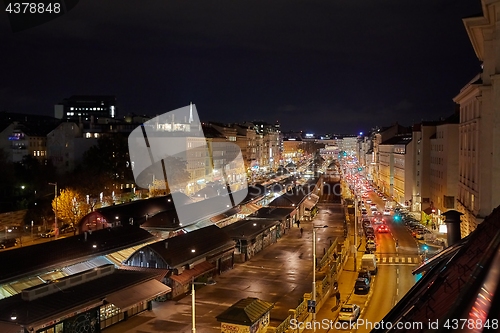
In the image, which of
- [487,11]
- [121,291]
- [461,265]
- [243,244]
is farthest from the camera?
[243,244]

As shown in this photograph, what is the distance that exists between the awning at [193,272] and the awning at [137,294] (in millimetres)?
1671

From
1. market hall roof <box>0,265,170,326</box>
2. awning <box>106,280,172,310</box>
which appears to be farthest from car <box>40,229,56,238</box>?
awning <box>106,280,172,310</box>

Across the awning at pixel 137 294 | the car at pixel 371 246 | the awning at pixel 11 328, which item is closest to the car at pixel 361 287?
the awning at pixel 137 294

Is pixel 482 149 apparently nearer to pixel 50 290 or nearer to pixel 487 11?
pixel 487 11

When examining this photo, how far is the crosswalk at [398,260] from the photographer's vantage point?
A: 27.3m

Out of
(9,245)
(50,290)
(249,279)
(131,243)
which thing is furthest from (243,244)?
(9,245)

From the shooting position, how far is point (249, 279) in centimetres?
2319

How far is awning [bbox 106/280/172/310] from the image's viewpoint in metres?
16.2

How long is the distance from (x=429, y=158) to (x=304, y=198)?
1330 centimetres

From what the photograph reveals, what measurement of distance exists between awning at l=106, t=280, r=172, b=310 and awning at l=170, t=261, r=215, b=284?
65.8 inches

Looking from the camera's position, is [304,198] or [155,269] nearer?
[155,269]

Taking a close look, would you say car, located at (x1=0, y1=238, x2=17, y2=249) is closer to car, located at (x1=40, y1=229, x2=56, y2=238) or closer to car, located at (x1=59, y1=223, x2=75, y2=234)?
car, located at (x1=40, y1=229, x2=56, y2=238)

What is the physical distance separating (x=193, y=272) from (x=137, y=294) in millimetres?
4460

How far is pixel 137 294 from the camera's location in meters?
17.1
